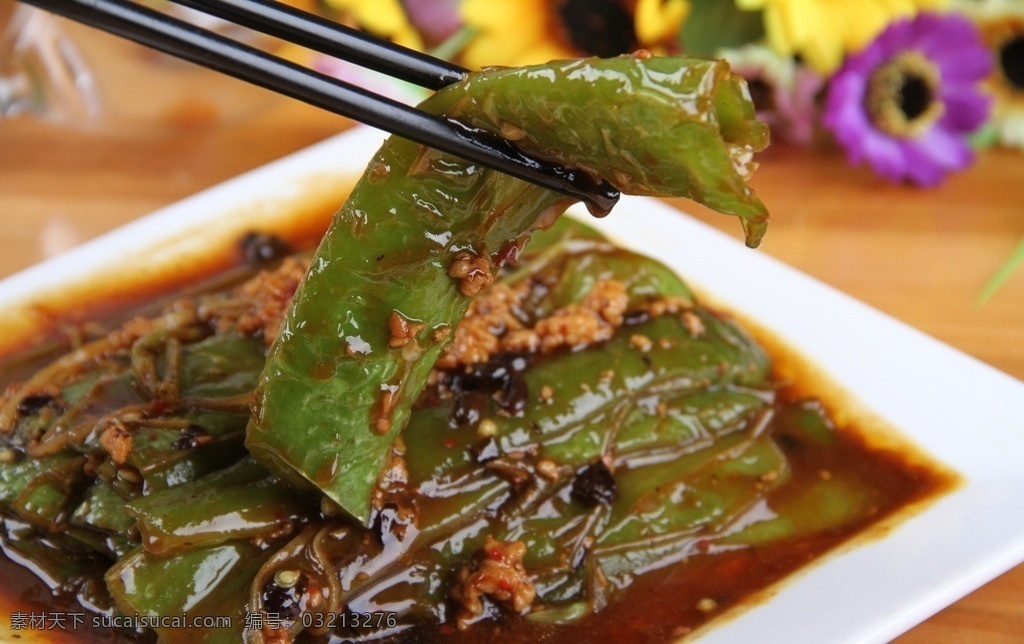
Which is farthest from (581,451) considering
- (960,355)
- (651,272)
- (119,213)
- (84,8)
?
(119,213)

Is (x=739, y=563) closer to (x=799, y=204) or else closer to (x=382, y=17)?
(x=799, y=204)

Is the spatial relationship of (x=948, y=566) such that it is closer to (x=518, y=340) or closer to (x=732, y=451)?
(x=732, y=451)

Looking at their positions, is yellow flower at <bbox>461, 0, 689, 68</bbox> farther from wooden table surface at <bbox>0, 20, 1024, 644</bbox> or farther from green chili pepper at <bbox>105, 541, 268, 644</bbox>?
green chili pepper at <bbox>105, 541, 268, 644</bbox>

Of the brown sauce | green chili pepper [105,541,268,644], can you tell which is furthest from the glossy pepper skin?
the brown sauce

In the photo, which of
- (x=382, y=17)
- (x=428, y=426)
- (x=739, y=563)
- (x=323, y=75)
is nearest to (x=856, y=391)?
(x=739, y=563)

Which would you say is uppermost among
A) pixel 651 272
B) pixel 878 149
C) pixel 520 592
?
pixel 878 149

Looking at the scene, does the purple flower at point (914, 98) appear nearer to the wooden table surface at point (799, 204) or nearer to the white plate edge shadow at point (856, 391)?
the wooden table surface at point (799, 204)

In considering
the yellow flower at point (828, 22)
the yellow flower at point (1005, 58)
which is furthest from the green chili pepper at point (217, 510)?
the yellow flower at point (1005, 58)
